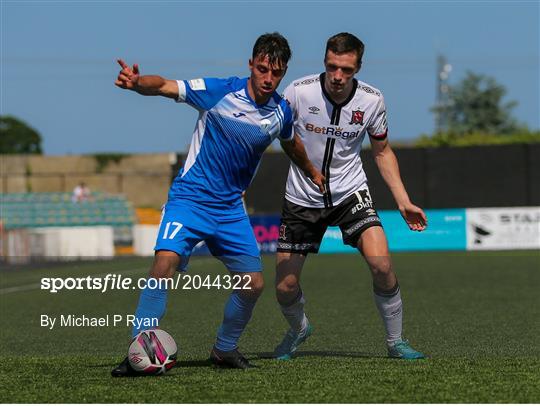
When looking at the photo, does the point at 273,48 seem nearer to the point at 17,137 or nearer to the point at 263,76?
the point at 263,76

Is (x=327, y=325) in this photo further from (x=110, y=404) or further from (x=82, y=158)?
(x=82, y=158)

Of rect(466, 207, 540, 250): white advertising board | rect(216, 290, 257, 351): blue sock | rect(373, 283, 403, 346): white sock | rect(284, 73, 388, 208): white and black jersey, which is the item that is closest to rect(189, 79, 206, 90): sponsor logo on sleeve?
rect(284, 73, 388, 208): white and black jersey

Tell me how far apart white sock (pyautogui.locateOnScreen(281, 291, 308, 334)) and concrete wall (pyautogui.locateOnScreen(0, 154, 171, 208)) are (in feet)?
142

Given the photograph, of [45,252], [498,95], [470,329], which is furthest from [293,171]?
[498,95]

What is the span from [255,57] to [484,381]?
8.51ft

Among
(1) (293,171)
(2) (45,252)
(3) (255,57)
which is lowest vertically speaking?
(2) (45,252)

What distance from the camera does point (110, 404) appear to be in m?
6.32

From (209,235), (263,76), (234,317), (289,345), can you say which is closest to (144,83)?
(263,76)

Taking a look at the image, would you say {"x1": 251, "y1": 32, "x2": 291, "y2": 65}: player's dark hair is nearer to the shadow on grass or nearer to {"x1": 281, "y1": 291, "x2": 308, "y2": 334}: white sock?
{"x1": 281, "y1": 291, "x2": 308, "y2": 334}: white sock

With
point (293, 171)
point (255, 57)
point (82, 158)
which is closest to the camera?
point (255, 57)

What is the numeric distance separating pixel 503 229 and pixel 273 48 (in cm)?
2481

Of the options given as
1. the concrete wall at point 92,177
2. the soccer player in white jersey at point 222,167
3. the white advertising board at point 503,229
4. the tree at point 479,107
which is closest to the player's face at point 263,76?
the soccer player in white jersey at point 222,167

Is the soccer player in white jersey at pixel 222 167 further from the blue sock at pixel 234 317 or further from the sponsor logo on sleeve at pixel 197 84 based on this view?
the blue sock at pixel 234 317

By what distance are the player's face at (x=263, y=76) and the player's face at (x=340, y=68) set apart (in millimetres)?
559
